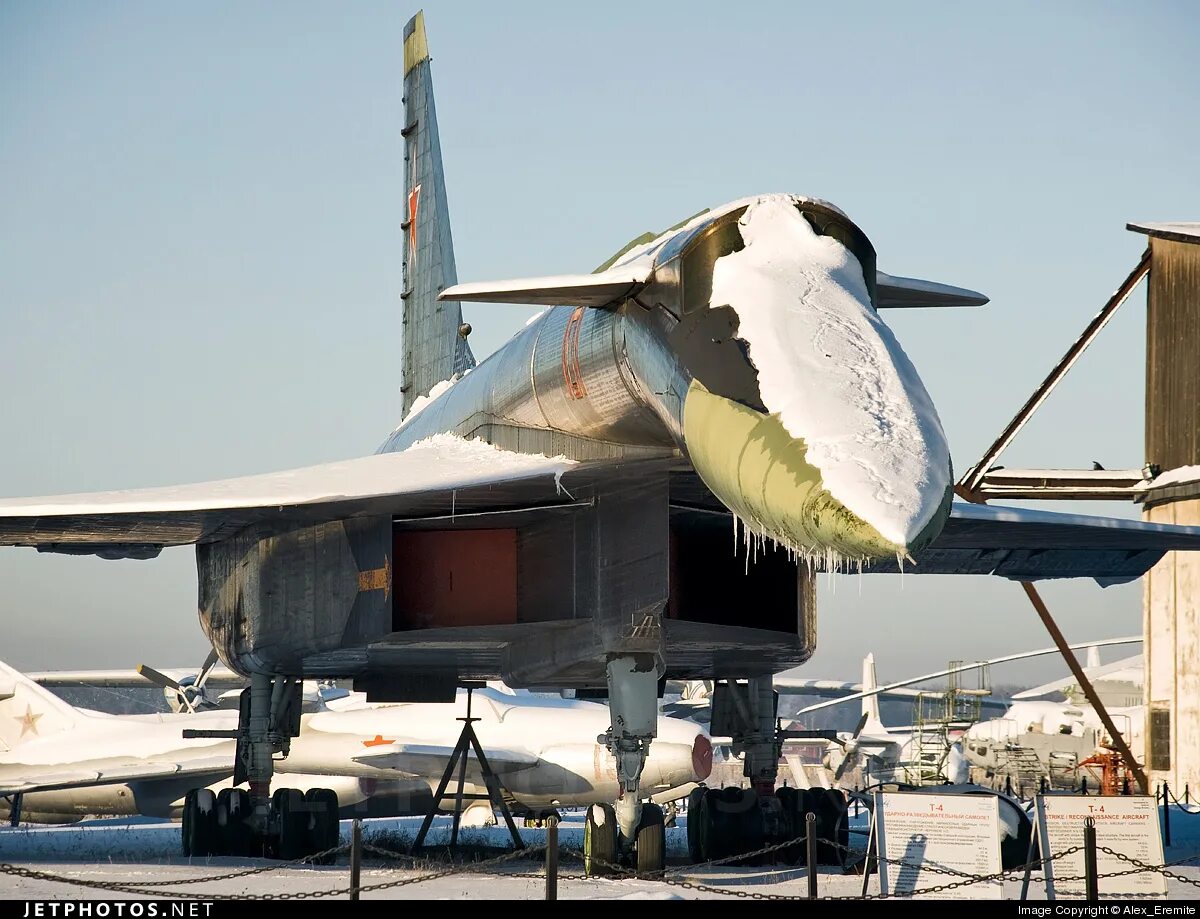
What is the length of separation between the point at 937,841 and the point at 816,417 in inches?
148

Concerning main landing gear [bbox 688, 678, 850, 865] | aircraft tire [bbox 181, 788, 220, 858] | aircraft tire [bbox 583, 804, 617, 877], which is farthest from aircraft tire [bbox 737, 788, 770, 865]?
aircraft tire [bbox 181, 788, 220, 858]

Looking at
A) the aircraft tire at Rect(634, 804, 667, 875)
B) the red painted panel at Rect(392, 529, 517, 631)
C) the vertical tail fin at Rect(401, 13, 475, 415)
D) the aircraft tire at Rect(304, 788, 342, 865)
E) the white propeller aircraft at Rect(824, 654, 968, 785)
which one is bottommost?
the white propeller aircraft at Rect(824, 654, 968, 785)

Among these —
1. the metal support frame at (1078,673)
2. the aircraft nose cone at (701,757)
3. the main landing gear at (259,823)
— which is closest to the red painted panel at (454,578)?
the main landing gear at (259,823)

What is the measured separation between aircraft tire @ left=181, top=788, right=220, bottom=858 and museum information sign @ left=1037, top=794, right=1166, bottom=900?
7.91 meters

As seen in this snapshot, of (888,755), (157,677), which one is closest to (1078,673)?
(157,677)

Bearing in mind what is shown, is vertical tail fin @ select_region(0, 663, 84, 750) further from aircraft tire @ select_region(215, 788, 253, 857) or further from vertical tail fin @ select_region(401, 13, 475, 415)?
aircraft tire @ select_region(215, 788, 253, 857)

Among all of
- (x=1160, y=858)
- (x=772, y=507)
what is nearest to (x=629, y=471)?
(x=772, y=507)

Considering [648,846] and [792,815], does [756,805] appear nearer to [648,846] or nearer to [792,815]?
[792,815]

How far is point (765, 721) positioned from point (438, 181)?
30.4 feet

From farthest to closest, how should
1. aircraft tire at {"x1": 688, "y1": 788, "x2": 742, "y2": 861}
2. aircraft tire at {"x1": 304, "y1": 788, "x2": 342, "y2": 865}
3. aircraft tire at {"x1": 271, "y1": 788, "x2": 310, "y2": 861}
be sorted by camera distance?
aircraft tire at {"x1": 304, "y1": 788, "x2": 342, "y2": 865}, aircraft tire at {"x1": 271, "y1": 788, "x2": 310, "y2": 861}, aircraft tire at {"x1": 688, "y1": 788, "x2": 742, "y2": 861}

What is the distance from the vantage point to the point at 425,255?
19.4 m

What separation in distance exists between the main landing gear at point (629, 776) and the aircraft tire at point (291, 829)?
3995 mm

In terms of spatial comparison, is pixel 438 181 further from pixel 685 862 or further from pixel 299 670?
pixel 685 862

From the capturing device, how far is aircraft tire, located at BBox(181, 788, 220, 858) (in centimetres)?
1335
